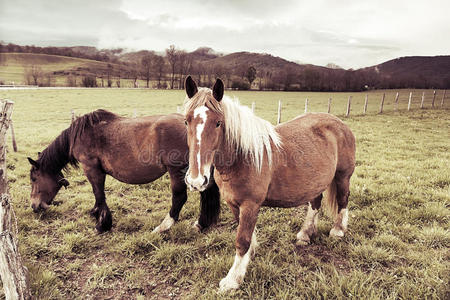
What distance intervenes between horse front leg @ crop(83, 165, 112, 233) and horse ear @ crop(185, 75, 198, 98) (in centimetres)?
266

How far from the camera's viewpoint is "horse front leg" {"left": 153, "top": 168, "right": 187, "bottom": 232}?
416cm

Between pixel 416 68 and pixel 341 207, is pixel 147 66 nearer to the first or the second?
pixel 341 207

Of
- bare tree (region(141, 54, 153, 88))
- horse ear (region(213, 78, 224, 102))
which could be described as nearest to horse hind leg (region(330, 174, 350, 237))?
horse ear (region(213, 78, 224, 102))

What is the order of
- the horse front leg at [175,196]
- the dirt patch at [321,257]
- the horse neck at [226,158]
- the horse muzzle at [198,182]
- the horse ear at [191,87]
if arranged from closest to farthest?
the horse muzzle at [198,182], the horse ear at [191,87], the horse neck at [226,158], the dirt patch at [321,257], the horse front leg at [175,196]

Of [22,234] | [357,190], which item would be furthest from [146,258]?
[357,190]

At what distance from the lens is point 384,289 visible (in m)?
2.84

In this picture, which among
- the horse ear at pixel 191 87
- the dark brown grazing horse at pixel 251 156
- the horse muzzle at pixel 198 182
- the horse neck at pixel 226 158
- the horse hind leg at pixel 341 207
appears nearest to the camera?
the horse muzzle at pixel 198 182

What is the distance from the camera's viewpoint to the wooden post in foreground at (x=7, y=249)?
2.25 metres

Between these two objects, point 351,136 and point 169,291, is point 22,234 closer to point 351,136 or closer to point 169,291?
point 169,291

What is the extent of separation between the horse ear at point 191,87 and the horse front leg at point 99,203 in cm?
266

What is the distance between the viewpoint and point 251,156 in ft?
9.00

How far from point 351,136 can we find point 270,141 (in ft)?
5.52

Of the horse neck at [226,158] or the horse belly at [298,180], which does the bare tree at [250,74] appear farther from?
the horse neck at [226,158]

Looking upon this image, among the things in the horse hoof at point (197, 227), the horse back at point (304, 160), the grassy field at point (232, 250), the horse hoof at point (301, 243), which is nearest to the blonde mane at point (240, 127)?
the horse back at point (304, 160)
